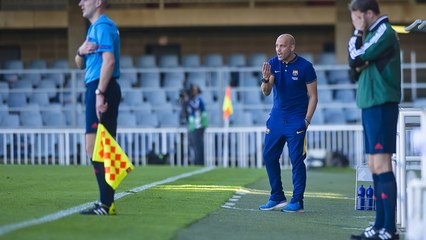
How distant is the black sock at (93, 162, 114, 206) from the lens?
10.9 meters

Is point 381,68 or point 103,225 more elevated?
point 381,68

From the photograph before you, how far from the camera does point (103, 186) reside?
427 inches

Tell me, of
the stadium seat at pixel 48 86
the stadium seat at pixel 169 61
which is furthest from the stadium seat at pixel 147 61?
the stadium seat at pixel 48 86

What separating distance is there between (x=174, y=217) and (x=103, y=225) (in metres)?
1.35

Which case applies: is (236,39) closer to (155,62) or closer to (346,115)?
(155,62)

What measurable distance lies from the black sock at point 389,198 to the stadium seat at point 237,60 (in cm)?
2336

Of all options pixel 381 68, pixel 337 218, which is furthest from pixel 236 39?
pixel 381 68

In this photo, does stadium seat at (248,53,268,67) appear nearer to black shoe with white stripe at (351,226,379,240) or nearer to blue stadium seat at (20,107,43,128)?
blue stadium seat at (20,107,43,128)

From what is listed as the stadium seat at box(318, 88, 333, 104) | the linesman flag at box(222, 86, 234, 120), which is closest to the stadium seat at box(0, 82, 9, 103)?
the linesman flag at box(222, 86, 234, 120)

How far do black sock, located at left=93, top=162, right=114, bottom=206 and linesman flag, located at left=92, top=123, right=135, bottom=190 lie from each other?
7 cm

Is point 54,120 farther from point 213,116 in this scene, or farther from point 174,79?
point 213,116

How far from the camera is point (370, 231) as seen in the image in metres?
10.2

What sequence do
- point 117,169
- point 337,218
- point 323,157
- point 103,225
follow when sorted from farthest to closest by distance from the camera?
point 323,157, point 337,218, point 117,169, point 103,225

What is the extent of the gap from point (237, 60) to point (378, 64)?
77.5ft
